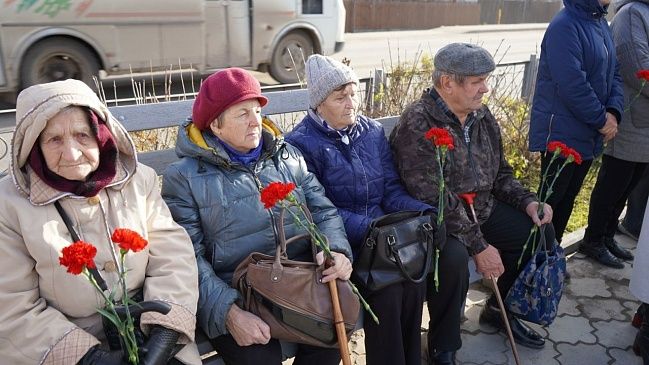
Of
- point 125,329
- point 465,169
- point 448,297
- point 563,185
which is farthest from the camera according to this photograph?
point 563,185

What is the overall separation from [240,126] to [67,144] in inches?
25.3

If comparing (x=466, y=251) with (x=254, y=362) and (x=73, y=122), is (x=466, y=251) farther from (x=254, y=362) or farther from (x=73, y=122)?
(x=73, y=122)

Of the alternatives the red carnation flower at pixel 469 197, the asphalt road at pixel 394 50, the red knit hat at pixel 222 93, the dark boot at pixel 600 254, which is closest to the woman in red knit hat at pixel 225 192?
the red knit hat at pixel 222 93

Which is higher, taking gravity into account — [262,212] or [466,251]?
[262,212]

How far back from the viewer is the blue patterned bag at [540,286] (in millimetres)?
2678

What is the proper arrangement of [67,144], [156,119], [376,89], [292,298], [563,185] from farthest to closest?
[376,89] < [563,185] < [156,119] < [292,298] < [67,144]

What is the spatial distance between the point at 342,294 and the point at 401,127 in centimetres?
→ 99

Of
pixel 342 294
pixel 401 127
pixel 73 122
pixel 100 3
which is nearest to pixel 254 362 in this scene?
pixel 342 294

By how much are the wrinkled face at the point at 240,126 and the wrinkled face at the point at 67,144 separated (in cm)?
52

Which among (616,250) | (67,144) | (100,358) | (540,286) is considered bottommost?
(616,250)

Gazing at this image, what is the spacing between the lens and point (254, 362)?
205cm

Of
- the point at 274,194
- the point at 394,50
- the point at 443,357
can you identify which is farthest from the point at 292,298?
the point at 394,50

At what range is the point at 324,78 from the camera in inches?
102

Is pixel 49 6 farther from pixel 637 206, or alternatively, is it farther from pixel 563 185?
pixel 637 206
